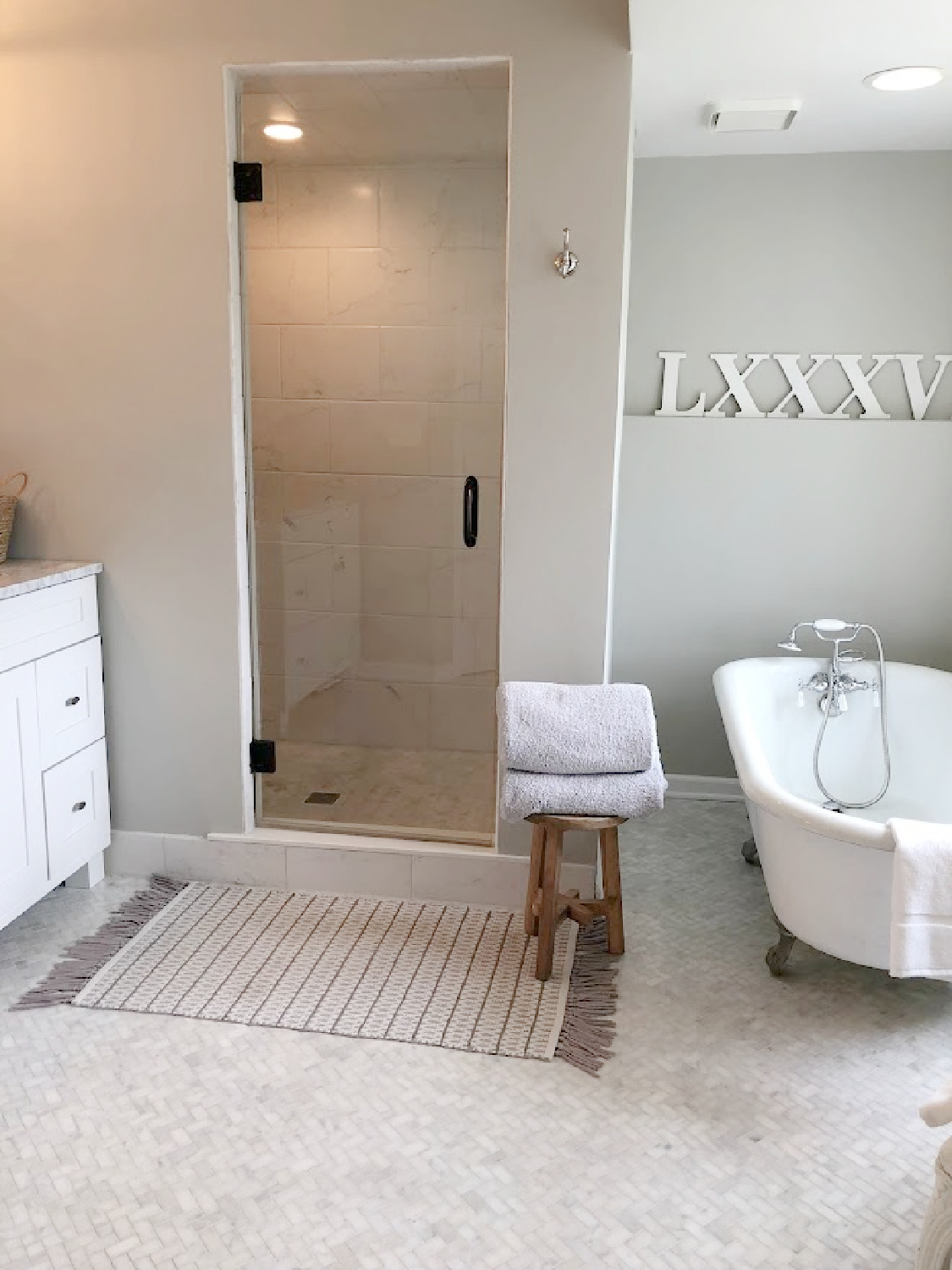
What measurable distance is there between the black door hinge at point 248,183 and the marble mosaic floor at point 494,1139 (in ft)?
6.43

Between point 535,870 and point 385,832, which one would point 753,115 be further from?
point 385,832

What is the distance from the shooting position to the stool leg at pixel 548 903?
2.49 meters

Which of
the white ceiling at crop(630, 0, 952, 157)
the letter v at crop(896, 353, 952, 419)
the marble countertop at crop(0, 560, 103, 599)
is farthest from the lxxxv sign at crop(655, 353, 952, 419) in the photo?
the marble countertop at crop(0, 560, 103, 599)

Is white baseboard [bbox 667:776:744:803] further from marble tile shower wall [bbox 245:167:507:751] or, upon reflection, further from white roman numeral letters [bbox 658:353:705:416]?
white roman numeral letters [bbox 658:353:705:416]

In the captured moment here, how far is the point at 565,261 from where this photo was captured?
8.46ft

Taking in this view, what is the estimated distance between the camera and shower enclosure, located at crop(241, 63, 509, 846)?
2.70 metres

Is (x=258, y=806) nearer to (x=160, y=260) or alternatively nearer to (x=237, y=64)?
(x=160, y=260)

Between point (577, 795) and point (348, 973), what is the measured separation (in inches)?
27.8

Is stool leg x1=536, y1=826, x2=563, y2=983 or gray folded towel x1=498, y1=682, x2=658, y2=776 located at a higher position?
gray folded towel x1=498, y1=682, x2=658, y2=776

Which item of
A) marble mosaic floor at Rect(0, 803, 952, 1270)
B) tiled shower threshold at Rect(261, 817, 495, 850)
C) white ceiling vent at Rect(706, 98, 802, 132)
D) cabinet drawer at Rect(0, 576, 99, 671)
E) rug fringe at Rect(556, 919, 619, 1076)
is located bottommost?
marble mosaic floor at Rect(0, 803, 952, 1270)

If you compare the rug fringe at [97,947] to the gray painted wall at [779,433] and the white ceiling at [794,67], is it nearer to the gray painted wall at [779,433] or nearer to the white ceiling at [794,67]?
the gray painted wall at [779,433]

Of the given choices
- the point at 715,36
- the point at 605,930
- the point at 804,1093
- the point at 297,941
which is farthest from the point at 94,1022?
the point at 715,36

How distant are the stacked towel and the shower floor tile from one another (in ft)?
1.55

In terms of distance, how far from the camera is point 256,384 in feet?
9.39
